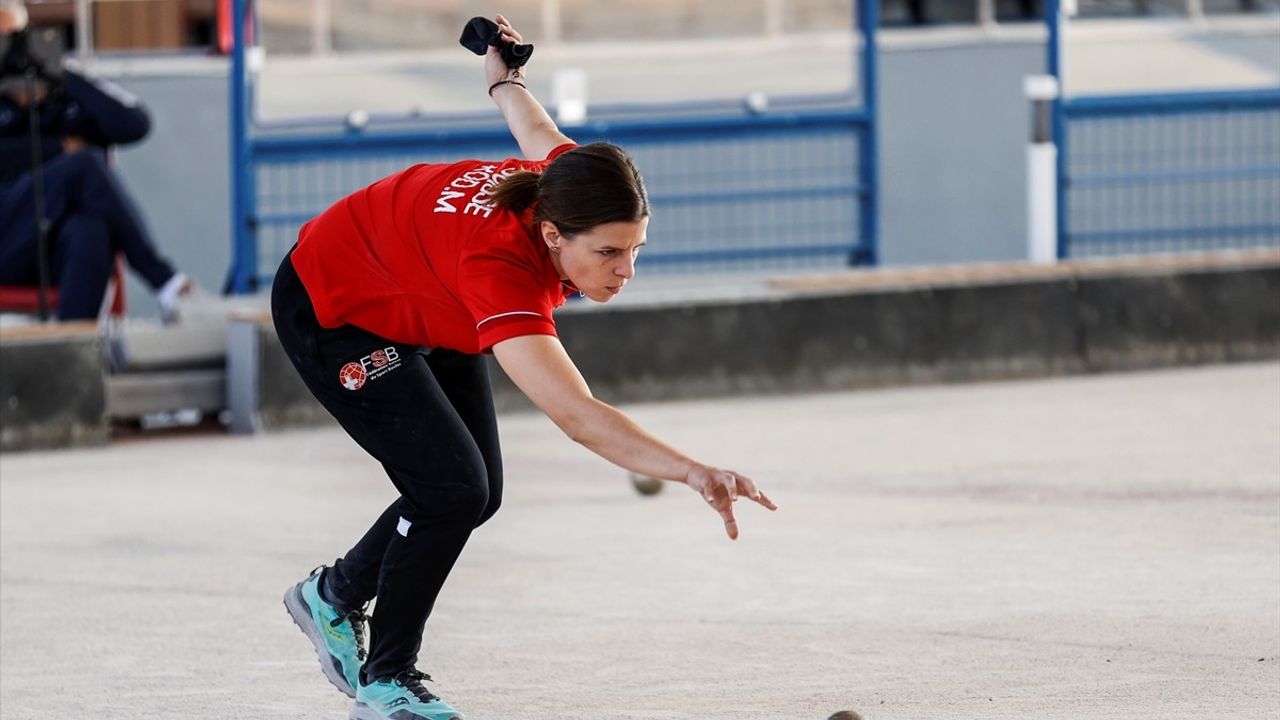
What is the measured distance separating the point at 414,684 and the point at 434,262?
948 millimetres

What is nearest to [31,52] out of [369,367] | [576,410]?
[369,367]

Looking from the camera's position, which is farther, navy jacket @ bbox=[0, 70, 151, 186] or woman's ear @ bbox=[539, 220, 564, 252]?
navy jacket @ bbox=[0, 70, 151, 186]

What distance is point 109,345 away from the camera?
938cm

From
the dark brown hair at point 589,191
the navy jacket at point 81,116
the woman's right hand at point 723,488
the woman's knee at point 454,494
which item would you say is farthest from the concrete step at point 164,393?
the woman's right hand at point 723,488

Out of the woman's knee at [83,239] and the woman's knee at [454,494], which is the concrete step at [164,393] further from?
the woman's knee at [454,494]

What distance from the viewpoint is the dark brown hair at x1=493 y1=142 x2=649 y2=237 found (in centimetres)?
412

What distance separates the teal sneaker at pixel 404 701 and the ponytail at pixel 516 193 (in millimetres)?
1098

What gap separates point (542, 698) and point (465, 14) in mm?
9896

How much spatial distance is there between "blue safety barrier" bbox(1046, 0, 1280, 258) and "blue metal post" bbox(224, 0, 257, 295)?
4.03 m

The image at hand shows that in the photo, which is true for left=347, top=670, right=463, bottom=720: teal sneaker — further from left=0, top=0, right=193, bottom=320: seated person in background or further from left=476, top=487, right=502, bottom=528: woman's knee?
left=0, top=0, right=193, bottom=320: seated person in background

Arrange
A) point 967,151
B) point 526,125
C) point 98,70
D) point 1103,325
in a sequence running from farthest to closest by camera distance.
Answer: point 967,151
point 98,70
point 1103,325
point 526,125

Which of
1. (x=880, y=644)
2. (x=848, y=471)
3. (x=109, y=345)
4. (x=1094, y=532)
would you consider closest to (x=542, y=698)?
(x=880, y=644)

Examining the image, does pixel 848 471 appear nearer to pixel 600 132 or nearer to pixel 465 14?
pixel 600 132

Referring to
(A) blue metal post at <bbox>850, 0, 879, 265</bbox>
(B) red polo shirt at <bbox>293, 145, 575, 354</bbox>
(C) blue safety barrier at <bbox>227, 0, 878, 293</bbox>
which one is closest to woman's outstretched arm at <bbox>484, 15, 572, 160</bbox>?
(B) red polo shirt at <bbox>293, 145, 575, 354</bbox>
